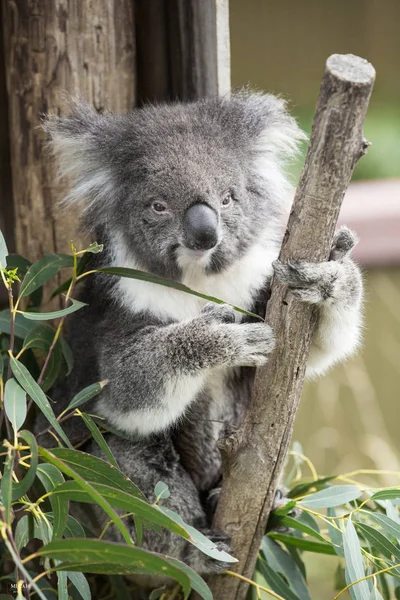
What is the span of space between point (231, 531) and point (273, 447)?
329 mm

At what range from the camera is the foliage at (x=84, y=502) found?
178 cm

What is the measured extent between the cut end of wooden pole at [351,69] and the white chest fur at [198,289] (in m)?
0.81

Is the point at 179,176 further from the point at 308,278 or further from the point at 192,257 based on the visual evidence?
the point at 308,278

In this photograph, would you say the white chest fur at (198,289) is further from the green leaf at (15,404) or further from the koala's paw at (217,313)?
the green leaf at (15,404)

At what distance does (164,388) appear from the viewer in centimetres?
248

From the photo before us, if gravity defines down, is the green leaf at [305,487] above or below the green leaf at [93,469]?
below

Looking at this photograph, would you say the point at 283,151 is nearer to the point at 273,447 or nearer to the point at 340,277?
the point at 340,277

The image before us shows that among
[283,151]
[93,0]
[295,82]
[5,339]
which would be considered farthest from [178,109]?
[295,82]

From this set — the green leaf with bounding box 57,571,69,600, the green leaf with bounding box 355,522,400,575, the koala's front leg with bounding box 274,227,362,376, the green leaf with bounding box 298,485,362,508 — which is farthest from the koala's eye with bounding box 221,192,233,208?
the green leaf with bounding box 57,571,69,600

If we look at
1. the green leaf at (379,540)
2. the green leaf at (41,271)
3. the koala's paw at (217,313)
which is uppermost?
the green leaf at (41,271)

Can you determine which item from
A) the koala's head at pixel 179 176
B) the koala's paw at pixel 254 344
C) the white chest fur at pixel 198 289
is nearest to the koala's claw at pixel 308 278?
the koala's paw at pixel 254 344

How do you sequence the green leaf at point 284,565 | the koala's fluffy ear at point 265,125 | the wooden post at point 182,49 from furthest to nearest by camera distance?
the wooden post at point 182,49 → the green leaf at point 284,565 → the koala's fluffy ear at point 265,125

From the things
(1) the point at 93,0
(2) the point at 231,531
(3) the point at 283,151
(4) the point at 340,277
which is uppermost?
(1) the point at 93,0

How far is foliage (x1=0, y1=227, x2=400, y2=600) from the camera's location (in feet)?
5.84
